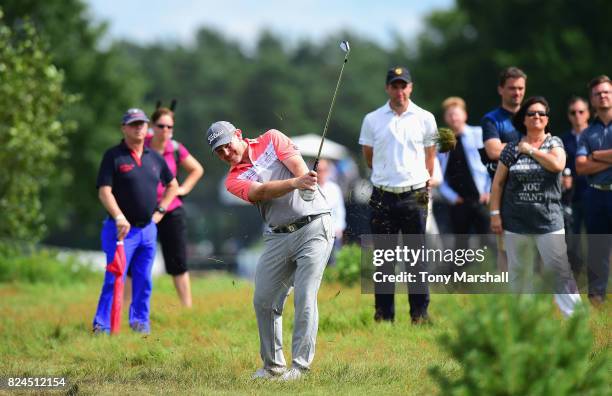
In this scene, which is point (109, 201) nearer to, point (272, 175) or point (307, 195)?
point (272, 175)

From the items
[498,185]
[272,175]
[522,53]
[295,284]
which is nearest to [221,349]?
[295,284]

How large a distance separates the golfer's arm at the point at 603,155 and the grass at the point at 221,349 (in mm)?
1618

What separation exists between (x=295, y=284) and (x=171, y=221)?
4.33 m

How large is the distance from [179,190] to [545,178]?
4.43 meters

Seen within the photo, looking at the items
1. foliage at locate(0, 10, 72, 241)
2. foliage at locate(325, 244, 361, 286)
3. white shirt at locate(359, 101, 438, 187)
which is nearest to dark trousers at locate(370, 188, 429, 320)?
white shirt at locate(359, 101, 438, 187)

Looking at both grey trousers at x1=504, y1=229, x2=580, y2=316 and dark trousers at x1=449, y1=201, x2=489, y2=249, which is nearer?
grey trousers at x1=504, y1=229, x2=580, y2=316

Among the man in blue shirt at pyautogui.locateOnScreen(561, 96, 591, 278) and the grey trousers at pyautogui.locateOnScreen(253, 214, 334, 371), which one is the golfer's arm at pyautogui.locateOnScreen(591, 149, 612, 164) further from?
the grey trousers at pyautogui.locateOnScreen(253, 214, 334, 371)

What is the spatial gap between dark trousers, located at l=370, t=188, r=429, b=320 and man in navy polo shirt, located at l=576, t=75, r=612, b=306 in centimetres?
173

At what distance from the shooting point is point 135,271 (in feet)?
38.1

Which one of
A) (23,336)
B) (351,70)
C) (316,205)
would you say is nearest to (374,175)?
(316,205)

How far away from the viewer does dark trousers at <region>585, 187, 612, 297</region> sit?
11242 mm

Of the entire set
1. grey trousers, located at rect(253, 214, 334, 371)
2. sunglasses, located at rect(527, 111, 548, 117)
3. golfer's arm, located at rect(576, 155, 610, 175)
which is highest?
sunglasses, located at rect(527, 111, 548, 117)

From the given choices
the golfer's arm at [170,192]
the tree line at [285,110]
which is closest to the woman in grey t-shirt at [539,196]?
the tree line at [285,110]

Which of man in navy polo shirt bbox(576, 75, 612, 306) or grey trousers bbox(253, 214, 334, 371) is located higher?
man in navy polo shirt bbox(576, 75, 612, 306)
